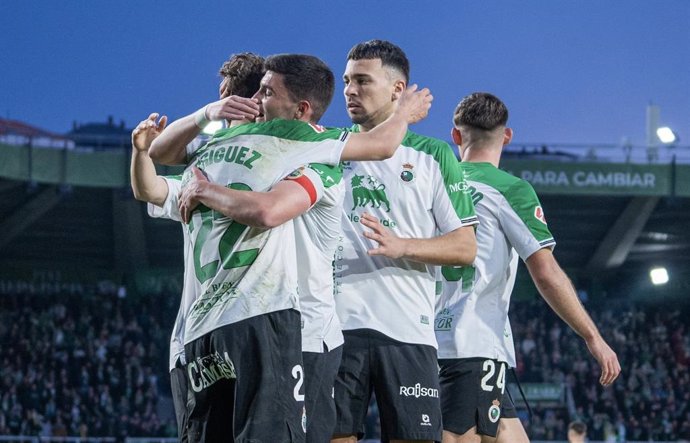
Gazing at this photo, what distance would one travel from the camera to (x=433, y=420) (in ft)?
15.4

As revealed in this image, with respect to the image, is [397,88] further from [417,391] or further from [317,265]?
[417,391]

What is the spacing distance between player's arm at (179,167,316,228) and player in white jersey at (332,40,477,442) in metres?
0.75

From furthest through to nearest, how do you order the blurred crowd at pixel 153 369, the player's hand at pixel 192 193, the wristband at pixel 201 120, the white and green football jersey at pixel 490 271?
the blurred crowd at pixel 153 369 → the white and green football jersey at pixel 490 271 → the wristband at pixel 201 120 → the player's hand at pixel 192 193

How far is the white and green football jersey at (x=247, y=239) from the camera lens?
3.85 m

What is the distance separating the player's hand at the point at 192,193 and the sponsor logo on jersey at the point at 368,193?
44.8 inches

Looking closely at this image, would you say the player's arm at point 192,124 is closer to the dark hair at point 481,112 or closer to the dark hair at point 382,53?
the dark hair at point 382,53

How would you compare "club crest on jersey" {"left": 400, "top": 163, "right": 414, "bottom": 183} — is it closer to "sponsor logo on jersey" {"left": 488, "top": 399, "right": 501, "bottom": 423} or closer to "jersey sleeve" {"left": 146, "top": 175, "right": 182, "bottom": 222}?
"jersey sleeve" {"left": 146, "top": 175, "right": 182, "bottom": 222}

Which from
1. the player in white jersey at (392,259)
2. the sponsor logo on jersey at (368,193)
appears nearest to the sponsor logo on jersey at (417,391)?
the player in white jersey at (392,259)

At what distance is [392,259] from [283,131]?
41.6 inches

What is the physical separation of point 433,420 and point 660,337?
27856 mm

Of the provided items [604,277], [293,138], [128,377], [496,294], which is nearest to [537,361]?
[604,277]

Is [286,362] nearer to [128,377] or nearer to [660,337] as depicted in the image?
[128,377]

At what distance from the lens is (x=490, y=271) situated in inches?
221

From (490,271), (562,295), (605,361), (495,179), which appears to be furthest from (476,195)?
(605,361)
